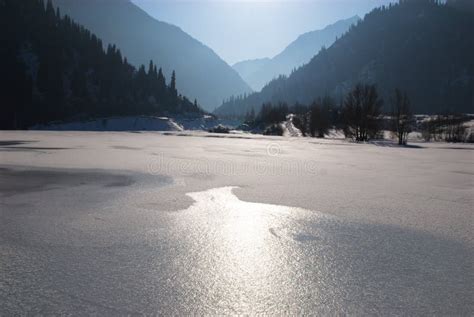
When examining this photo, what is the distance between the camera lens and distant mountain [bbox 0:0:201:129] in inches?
4564

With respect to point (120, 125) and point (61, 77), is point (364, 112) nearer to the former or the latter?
point (120, 125)

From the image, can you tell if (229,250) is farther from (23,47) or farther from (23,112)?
(23,47)

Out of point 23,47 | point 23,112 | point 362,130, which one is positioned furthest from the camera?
point 23,47

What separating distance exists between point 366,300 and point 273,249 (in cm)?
145

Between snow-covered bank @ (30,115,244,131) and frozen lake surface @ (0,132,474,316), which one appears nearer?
frozen lake surface @ (0,132,474,316)

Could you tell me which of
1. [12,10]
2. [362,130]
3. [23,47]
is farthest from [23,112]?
[362,130]

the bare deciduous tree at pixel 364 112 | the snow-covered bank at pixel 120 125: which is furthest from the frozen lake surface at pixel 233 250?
the snow-covered bank at pixel 120 125

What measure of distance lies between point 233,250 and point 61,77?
489ft

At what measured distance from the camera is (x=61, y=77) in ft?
432

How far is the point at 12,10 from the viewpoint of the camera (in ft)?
473

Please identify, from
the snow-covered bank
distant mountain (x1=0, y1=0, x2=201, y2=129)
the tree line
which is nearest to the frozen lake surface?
the tree line

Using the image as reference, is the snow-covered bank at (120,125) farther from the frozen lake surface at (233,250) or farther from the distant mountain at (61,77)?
the frozen lake surface at (233,250)

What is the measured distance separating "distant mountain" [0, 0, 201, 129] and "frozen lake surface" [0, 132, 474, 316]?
11514 centimetres

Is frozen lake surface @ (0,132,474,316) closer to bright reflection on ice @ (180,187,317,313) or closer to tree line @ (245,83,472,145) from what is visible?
bright reflection on ice @ (180,187,317,313)
